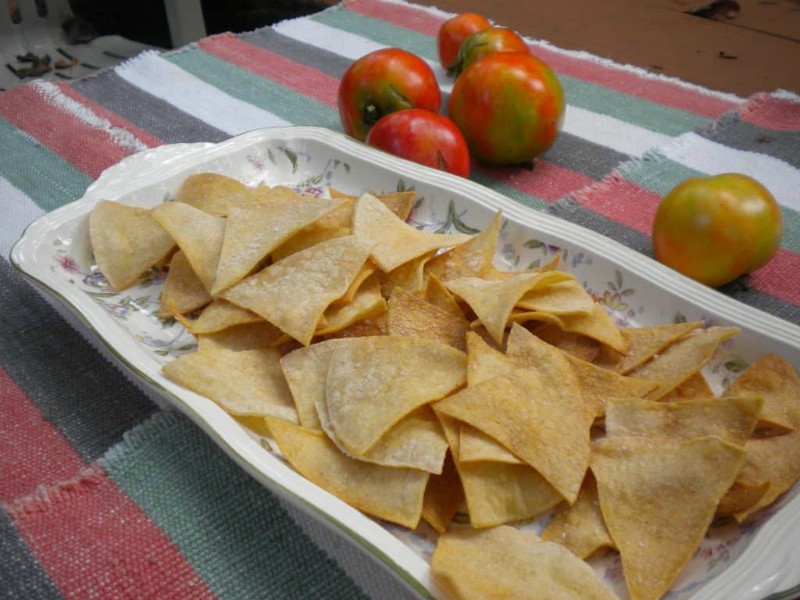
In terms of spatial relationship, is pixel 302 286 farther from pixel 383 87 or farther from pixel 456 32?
pixel 456 32

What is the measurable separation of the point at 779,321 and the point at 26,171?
1.14 meters

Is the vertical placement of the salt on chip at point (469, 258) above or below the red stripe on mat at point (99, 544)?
above

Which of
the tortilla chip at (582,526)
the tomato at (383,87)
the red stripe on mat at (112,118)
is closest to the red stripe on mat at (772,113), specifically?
the tomato at (383,87)

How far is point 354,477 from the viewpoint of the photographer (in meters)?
0.60

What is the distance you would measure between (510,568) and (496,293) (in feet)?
0.90

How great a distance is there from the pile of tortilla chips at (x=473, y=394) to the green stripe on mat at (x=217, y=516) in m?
0.08

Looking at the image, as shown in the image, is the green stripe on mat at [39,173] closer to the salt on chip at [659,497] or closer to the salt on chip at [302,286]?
the salt on chip at [302,286]

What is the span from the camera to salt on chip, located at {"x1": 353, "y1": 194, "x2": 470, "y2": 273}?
2.55ft

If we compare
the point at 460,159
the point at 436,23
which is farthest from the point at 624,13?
the point at 460,159

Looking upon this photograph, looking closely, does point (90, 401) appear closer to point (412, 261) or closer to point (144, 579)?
point (144, 579)

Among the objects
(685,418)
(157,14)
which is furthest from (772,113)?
(157,14)

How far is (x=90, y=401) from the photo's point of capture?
0.77m

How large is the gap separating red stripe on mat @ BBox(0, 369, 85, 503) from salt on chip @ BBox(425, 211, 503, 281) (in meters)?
0.42

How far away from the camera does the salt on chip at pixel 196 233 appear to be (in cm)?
80
